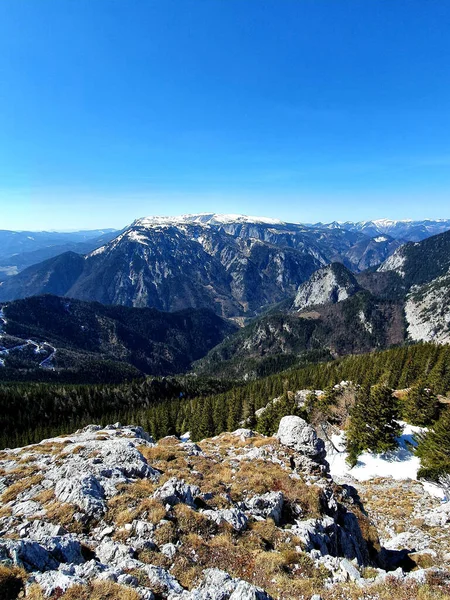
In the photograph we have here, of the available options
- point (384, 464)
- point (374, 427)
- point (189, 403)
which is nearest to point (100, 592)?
point (384, 464)

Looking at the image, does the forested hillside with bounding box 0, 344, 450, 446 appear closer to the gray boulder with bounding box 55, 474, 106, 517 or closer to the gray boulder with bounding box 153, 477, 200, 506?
the gray boulder with bounding box 153, 477, 200, 506

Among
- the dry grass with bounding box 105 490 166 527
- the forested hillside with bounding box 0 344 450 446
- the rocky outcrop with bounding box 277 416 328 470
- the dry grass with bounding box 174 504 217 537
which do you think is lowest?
the forested hillside with bounding box 0 344 450 446

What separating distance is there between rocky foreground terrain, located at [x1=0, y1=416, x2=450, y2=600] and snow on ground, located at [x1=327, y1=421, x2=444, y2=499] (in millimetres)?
17335

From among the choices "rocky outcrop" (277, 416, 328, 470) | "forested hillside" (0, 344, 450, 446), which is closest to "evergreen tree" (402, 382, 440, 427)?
"forested hillside" (0, 344, 450, 446)

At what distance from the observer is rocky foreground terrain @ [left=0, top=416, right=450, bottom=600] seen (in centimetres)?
1587

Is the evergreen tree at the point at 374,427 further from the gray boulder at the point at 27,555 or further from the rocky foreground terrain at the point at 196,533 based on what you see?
the gray boulder at the point at 27,555

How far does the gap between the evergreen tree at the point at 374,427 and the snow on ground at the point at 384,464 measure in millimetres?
1537

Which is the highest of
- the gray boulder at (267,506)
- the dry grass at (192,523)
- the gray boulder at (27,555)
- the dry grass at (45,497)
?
the gray boulder at (27,555)

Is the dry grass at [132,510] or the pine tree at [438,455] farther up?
the dry grass at [132,510]

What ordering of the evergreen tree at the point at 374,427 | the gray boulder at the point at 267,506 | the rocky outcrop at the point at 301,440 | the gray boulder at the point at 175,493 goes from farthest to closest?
1. the evergreen tree at the point at 374,427
2. the rocky outcrop at the point at 301,440
3. the gray boulder at the point at 267,506
4. the gray boulder at the point at 175,493

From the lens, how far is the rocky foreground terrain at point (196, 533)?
15867 millimetres

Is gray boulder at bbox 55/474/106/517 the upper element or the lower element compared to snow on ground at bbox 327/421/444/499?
upper

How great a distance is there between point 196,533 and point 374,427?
52998 mm

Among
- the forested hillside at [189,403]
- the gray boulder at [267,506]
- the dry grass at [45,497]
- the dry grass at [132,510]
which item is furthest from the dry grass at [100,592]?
the forested hillside at [189,403]
